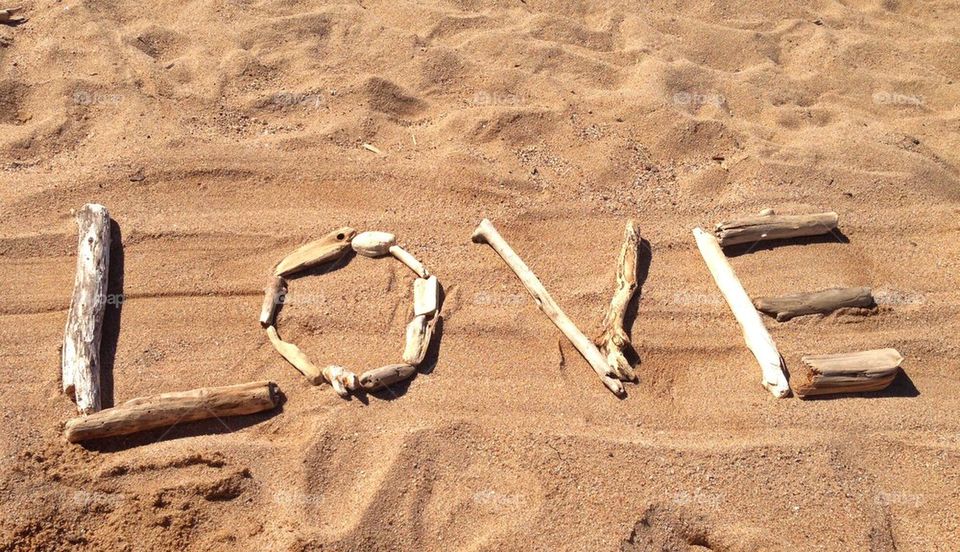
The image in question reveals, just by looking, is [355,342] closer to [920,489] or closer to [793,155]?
[920,489]

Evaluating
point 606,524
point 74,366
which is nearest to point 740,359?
point 606,524

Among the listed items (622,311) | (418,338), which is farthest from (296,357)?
(622,311)

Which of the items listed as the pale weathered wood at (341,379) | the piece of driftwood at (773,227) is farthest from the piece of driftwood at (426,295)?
the piece of driftwood at (773,227)

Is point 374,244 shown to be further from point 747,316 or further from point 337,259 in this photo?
point 747,316

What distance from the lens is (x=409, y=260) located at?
4676mm

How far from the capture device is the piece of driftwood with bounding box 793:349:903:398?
409 cm

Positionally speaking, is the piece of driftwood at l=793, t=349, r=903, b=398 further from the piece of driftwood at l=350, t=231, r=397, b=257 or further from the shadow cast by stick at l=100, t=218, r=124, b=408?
the shadow cast by stick at l=100, t=218, r=124, b=408

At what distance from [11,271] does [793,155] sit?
532 centimetres

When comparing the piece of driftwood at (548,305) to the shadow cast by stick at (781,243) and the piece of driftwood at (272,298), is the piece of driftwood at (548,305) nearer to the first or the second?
the piece of driftwood at (272,298)

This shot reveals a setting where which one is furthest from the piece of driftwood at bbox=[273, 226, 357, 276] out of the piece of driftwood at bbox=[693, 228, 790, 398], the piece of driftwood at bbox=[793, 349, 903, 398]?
the piece of driftwood at bbox=[793, 349, 903, 398]

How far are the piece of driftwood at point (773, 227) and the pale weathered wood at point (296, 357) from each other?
8.84 feet

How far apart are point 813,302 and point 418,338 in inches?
95.3

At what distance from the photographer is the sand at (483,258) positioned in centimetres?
361

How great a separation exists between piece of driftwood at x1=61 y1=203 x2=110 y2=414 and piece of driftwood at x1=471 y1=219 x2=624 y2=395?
2.24 meters
